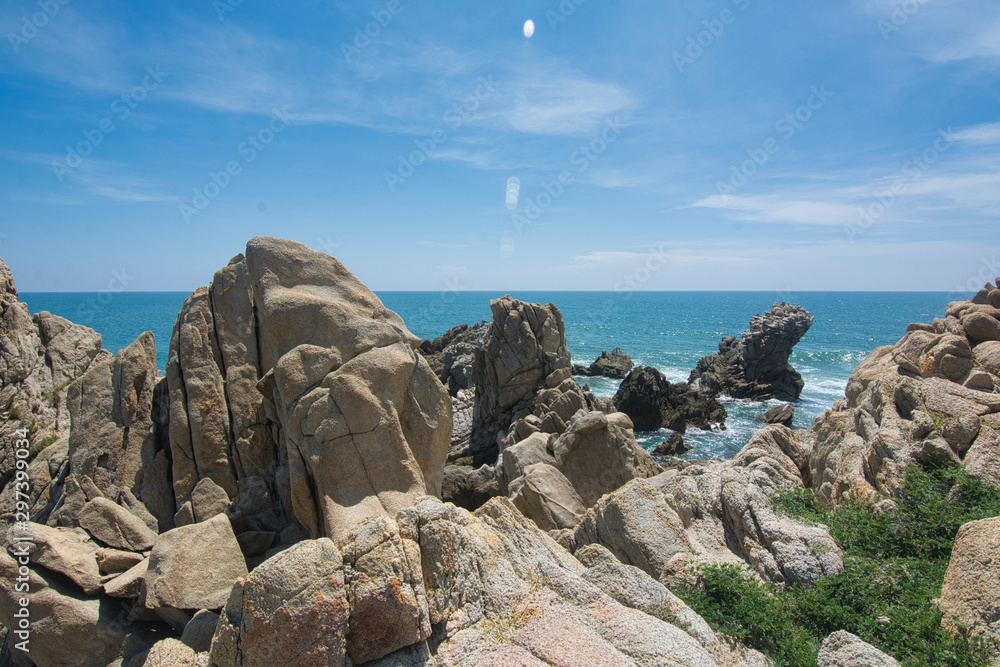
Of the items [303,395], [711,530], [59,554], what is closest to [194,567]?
[59,554]

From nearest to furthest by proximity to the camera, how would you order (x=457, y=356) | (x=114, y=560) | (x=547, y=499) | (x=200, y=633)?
(x=200, y=633) → (x=114, y=560) → (x=547, y=499) → (x=457, y=356)

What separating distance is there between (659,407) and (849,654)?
1502 inches

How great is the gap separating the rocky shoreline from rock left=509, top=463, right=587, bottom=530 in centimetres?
8

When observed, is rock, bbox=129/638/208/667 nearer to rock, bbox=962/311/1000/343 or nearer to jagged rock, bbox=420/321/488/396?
rock, bbox=962/311/1000/343

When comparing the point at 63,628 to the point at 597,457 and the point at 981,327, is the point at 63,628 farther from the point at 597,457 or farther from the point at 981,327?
the point at 981,327

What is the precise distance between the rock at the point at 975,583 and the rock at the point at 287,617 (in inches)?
312

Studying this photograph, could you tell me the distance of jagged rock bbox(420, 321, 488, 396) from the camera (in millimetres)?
50375

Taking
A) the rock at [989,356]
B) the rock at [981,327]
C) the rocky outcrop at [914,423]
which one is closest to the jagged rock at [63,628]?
the rocky outcrop at [914,423]

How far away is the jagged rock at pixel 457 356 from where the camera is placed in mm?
50375

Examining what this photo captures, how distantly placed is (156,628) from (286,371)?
4669 mm

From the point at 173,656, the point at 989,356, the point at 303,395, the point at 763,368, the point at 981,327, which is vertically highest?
the point at 981,327

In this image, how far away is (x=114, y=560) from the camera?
30.3 feet

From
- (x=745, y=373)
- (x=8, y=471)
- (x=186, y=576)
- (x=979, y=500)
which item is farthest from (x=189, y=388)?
(x=745, y=373)

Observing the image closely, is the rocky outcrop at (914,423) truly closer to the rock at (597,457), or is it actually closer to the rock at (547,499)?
the rock at (597,457)
